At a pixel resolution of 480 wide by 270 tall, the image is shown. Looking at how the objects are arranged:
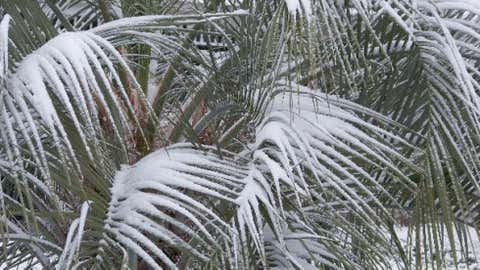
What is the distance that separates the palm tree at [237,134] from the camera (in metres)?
0.84

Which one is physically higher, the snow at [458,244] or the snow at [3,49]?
the snow at [3,49]

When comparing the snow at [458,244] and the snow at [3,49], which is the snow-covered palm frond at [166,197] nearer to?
the snow at [3,49]

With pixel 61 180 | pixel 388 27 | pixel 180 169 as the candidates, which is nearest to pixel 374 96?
pixel 388 27

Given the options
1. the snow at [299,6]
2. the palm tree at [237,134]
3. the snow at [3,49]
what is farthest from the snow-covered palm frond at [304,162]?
the snow at [3,49]

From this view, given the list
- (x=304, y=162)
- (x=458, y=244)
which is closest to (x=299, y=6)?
(x=304, y=162)

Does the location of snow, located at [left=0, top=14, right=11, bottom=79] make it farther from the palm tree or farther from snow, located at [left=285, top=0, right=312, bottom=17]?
snow, located at [left=285, top=0, right=312, bottom=17]

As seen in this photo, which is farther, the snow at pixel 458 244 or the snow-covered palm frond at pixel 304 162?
the snow at pixel 458 244

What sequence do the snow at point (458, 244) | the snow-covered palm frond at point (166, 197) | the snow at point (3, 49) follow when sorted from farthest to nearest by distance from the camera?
the snow at point (458, 244), the snow-covered palm frond at point (166, 197), the snow at point (3, 49)

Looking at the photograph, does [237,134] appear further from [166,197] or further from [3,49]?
[3,49]

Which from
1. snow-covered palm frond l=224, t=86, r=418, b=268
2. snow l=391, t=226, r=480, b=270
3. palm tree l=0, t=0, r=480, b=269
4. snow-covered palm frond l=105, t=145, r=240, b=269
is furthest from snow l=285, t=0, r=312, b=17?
snow l=391, t=226, r=480, b=270

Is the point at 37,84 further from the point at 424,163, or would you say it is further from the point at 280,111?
the point at 424,163

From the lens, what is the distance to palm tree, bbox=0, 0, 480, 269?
0.84m

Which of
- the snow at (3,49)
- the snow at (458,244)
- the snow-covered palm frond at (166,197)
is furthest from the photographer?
the snow at (458,244)

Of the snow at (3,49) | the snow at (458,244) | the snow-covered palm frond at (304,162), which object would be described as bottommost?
the snow at (458,244)
